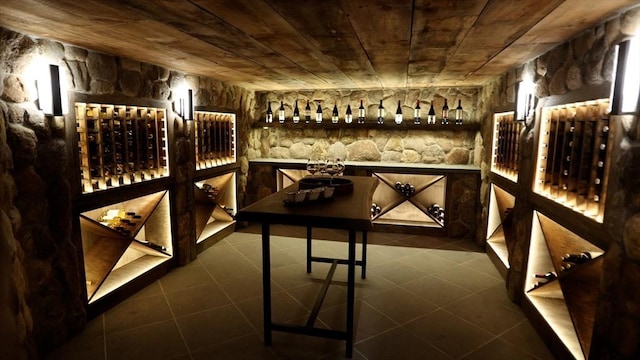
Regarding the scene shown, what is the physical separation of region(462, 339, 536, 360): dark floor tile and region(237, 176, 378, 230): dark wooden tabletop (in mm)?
1289

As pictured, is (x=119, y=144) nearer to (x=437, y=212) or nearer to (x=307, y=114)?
(x=307, y=114)

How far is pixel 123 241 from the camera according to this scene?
10.8 feet

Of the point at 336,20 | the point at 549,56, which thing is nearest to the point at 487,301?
the point at 549,56

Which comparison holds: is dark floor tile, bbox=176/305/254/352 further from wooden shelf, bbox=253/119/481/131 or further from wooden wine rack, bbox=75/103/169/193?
wooden shelf, bbox=253/119/481/131

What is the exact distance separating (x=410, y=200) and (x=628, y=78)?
3.87 m

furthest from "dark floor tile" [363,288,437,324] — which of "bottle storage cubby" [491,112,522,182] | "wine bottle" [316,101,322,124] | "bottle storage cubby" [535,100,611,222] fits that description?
"wine bottle" [316,101,322,124]

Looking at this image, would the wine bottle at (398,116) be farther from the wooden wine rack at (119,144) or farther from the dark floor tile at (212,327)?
the dark floor tile at (212,327)

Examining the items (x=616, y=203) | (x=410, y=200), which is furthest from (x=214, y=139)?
(x=616, y=203)

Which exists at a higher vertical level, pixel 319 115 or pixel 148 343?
pixel 319 115

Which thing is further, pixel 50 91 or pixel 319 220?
pixel 50 91

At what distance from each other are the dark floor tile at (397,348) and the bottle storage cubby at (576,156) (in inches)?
54.1

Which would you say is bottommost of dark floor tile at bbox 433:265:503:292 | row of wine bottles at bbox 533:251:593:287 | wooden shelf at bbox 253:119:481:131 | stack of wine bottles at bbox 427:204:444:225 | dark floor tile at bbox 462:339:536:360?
dark floor tile at bbox 462:339:536:360

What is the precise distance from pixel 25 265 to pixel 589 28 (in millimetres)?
3872

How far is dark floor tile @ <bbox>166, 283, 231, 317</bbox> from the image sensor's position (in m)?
3.07
